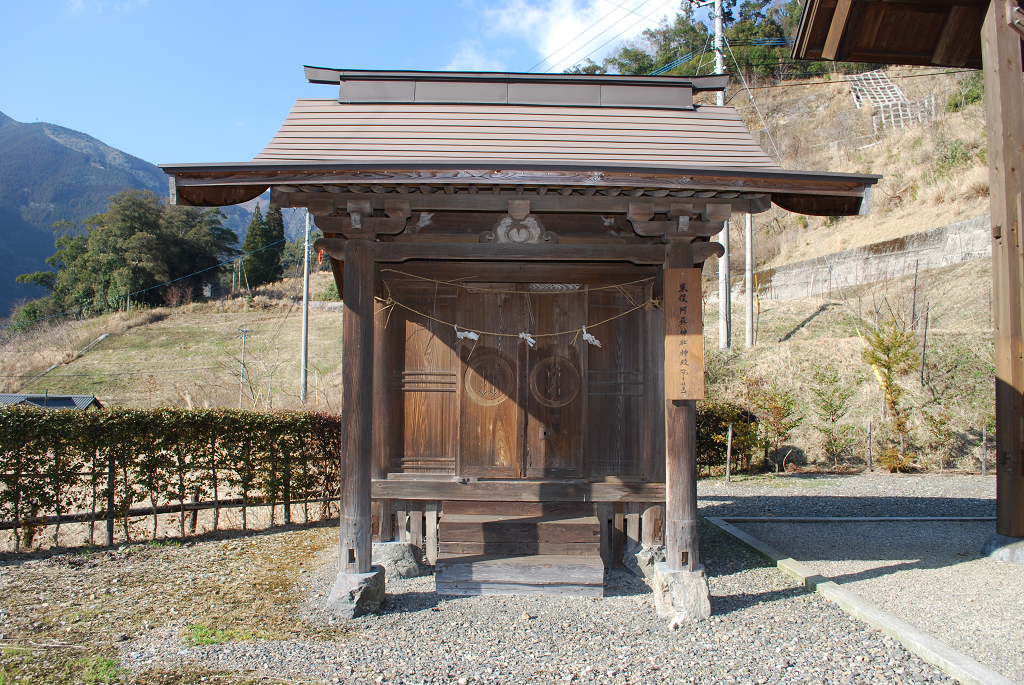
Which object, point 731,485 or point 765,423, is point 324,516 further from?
point 765,423

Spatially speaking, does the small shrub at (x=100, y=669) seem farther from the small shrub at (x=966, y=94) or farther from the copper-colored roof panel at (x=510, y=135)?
the small shrub at (x=966, y=94)

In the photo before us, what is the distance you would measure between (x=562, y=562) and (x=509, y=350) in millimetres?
2295

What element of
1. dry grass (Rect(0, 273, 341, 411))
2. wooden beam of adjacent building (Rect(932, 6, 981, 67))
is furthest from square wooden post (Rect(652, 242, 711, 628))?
dry grass (Rect(0, 273, 341, 411))

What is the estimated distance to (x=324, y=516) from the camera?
905cm

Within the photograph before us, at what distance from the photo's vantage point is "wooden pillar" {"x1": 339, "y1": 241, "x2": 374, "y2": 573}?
205 inches

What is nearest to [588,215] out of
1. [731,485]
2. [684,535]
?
[684,535]

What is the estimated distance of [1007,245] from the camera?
6559 mm

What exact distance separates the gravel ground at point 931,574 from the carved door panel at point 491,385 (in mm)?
3450

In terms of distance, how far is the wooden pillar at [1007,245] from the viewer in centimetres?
643

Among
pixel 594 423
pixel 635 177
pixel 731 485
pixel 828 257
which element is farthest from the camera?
pixel 828 257

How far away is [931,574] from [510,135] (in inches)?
235

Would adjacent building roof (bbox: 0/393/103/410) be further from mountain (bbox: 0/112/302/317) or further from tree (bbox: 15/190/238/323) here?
mountain (bbox: 0/112/302/317)

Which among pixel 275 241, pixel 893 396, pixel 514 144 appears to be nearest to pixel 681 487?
pixel 514 144

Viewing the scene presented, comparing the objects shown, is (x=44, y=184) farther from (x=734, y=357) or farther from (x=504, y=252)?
(x=504, y=252)
